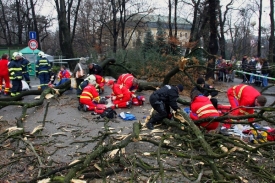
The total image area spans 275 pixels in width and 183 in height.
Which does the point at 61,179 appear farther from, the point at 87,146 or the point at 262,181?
the point at 262,181

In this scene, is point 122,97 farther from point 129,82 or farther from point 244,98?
point 244,98

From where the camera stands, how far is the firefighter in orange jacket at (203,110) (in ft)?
16.0

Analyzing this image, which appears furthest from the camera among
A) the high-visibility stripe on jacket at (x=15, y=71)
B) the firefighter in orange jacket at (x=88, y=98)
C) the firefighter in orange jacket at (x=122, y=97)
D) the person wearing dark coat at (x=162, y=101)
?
the high-visibility stripe on jacket at (x=15, y=71)

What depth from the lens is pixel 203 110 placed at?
16.1 feet

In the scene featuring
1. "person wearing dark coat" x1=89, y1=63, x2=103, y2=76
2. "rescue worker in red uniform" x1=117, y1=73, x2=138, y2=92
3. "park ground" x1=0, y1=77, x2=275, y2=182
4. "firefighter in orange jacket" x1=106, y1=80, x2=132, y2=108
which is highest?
"person wearing dark coat" x1=89, y1=63, x2=103, y2=76

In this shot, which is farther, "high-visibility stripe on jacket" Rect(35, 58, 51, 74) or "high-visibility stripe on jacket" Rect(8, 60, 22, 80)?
"high-visibility stripe on jacket" Rect(35, 58, 51, 74)

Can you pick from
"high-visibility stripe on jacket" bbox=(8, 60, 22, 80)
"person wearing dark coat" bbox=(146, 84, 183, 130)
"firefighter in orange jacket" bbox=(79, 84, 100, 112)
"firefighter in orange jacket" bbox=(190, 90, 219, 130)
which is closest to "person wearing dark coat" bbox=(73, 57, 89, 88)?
"high-visibility stripe on jacket" bbox=(8, 60, 22, 80)

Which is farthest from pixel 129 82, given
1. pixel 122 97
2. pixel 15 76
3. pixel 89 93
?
pixel 15 76

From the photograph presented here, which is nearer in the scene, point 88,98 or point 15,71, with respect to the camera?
point 88,98

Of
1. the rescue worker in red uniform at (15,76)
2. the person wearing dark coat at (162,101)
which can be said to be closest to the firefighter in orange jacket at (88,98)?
the person wearing dark coat at (162,101)

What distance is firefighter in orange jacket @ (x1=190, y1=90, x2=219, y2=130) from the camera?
4.86m

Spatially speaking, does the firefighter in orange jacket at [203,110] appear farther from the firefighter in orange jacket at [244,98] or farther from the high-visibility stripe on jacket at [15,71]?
the high-visibility stripe on jacket at [15,71]

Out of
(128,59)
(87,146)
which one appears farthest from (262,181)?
(128,59)

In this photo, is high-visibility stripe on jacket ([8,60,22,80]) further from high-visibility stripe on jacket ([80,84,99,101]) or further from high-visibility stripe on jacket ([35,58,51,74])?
high-visibility stripe on jacket ([80,84,99,101])
